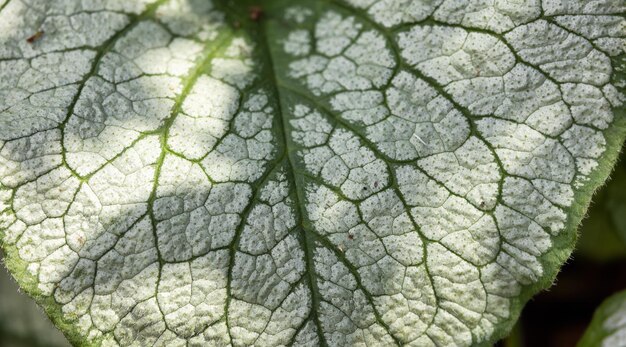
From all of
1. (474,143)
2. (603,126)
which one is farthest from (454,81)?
(603,126)

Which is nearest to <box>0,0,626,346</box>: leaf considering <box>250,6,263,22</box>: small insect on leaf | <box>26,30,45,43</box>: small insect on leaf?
<box>26,30,45,43</box>: small insect on leaf

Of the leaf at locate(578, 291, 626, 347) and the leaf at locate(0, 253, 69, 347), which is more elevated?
the leaf at locate(0, 253, 69, 347)

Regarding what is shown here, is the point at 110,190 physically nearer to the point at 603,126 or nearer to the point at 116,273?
the point at 116,273

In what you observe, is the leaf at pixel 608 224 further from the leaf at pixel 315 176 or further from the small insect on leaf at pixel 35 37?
the small insect on leaf at pixel 35 37

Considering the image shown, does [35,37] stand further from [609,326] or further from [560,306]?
[560,306]

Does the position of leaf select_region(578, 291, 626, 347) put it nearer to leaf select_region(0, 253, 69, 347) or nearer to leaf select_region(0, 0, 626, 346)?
leaf select_region(0, 0, 626, 346)

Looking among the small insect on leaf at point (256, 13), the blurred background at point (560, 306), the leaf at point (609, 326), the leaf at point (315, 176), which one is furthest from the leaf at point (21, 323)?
the leaf at point (609, 326)
